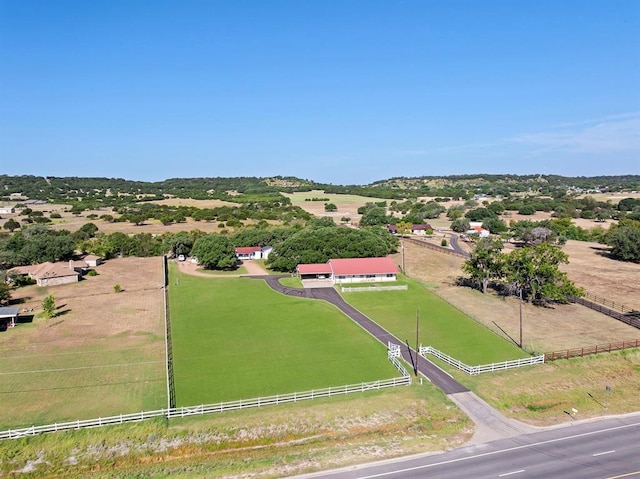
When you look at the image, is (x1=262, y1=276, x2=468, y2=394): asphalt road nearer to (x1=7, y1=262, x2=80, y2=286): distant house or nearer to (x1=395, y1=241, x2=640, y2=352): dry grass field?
(x1=395, y1=241, x2=640, y2=352): dry grass field

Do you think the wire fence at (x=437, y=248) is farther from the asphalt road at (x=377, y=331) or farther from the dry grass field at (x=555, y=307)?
the asphalt road at (x=377, y=331)

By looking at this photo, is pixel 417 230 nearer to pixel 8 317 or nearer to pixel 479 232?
pixel 479 232

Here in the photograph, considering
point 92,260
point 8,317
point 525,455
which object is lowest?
point 525,455

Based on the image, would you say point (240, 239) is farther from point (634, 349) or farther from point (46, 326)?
point (634, 349)

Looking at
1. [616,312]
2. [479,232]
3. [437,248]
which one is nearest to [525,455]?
[616,312]

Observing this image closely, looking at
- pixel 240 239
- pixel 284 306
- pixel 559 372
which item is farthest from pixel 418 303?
pixel 240 239

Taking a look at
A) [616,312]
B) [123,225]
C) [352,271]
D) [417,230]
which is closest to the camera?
[616,312]
